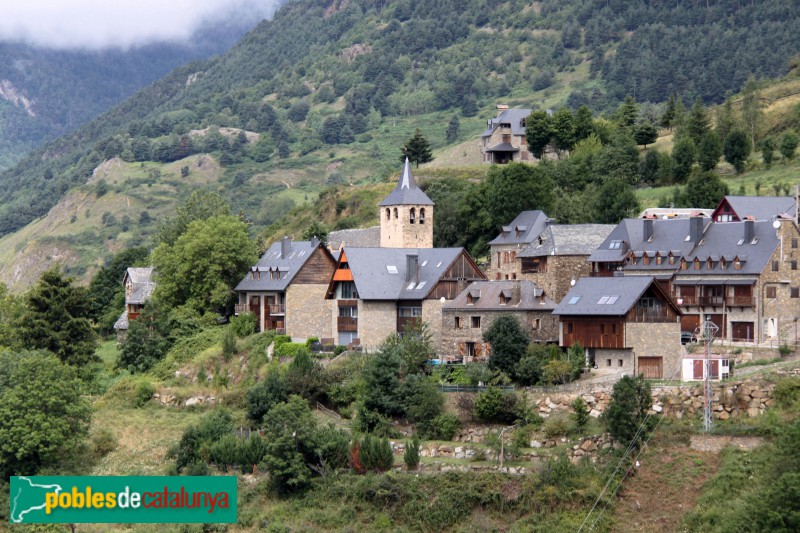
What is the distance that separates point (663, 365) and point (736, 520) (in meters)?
14.4

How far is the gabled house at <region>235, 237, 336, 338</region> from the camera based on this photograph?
248 feet

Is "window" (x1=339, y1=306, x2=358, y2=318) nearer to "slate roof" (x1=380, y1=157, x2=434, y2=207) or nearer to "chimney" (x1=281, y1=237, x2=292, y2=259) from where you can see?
"chimney" (x1=281, y1=237, x2=292, y2=259)

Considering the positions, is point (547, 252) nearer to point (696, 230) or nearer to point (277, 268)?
point (696, 230)

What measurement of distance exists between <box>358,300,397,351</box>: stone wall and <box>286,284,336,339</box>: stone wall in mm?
2898

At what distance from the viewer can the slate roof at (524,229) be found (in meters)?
78.5

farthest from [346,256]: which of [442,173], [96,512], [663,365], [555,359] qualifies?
[442,173]

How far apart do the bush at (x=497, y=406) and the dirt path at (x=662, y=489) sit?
7200 millimetres

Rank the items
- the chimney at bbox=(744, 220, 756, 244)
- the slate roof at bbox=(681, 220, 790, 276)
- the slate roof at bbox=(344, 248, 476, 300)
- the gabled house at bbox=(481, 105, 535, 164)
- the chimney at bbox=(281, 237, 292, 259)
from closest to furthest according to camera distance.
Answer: the slate roof at bbox=(681, 220, 790, 276) → the chimney at bbox=(744, 220, 756, 244) → the slate roof at bbox=(344, 248, 476, 300) → the chimney at bbox=(281, 237, 292, 259) → the gabled house at bbox=(481, 105, 535, 164)

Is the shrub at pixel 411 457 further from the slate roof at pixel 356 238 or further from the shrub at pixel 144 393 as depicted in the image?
the slate roof at pixel 356 238

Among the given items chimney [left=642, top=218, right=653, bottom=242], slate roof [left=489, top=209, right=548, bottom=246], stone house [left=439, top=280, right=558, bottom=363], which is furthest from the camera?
slate roof [left=489, top=209, right=548, bottom=246]

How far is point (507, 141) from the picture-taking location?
405 ft

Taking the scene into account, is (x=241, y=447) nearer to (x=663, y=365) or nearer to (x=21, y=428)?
(x=21, y=428)

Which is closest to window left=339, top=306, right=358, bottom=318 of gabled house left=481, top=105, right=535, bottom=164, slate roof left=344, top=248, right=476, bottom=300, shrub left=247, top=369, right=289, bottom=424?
slate roof left=344, top=248, right=476, bottom=300

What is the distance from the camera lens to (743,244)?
6750 cm
